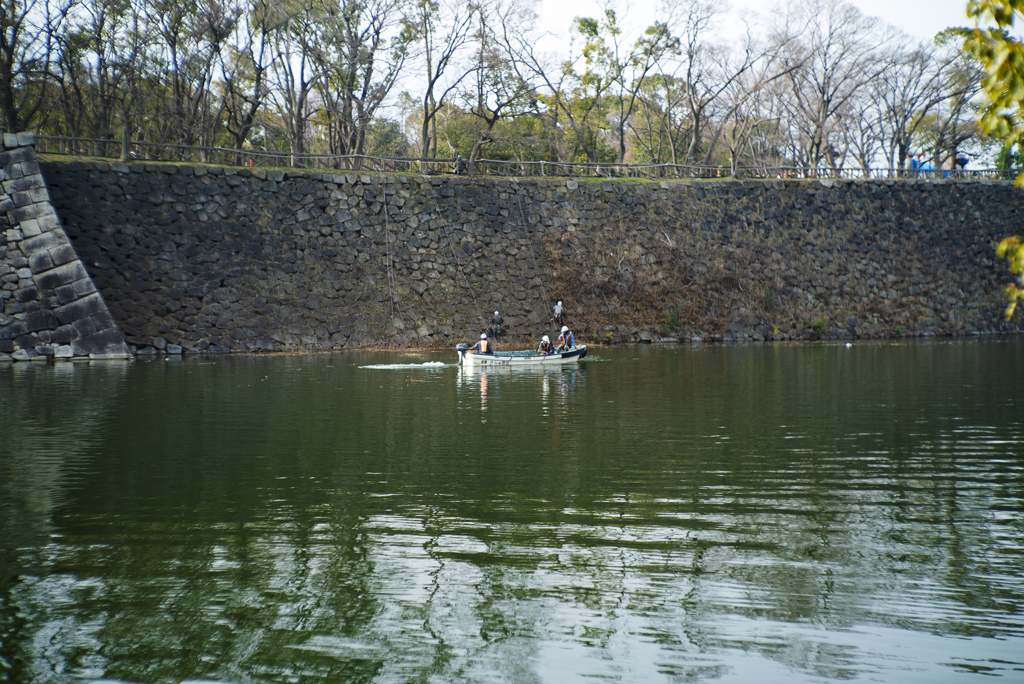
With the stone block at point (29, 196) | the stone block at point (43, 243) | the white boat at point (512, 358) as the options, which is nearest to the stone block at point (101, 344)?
the stone block at point (43, 243)

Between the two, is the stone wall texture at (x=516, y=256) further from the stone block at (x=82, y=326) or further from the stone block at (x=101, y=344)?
the stone block at (x=82, y=326)

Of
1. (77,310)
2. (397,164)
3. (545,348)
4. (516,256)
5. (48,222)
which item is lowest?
(545,348)

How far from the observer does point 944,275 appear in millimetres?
38688

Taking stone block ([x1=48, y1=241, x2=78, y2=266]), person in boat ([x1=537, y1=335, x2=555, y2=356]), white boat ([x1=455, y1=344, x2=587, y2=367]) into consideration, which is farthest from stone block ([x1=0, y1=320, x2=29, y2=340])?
person in boat ([x1=537, y1=335, x2=555, y2=356])

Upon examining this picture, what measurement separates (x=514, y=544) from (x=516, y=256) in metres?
27.3

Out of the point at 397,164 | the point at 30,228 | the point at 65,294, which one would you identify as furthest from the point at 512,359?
the point at 397,164

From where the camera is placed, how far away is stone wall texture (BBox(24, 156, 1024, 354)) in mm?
27391

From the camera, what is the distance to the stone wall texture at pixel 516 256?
89.9 feet

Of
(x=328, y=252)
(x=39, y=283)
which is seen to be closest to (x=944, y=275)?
A: (x=328, y=252)

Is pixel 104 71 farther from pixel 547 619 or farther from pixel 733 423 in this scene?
pixel 547 619

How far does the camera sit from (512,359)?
72.7 ft

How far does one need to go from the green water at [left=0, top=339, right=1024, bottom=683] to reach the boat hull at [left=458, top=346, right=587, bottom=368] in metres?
8.35

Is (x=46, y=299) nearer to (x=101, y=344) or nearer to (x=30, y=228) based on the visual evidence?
(x=101, y=344)

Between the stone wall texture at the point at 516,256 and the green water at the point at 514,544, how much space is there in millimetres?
15127
